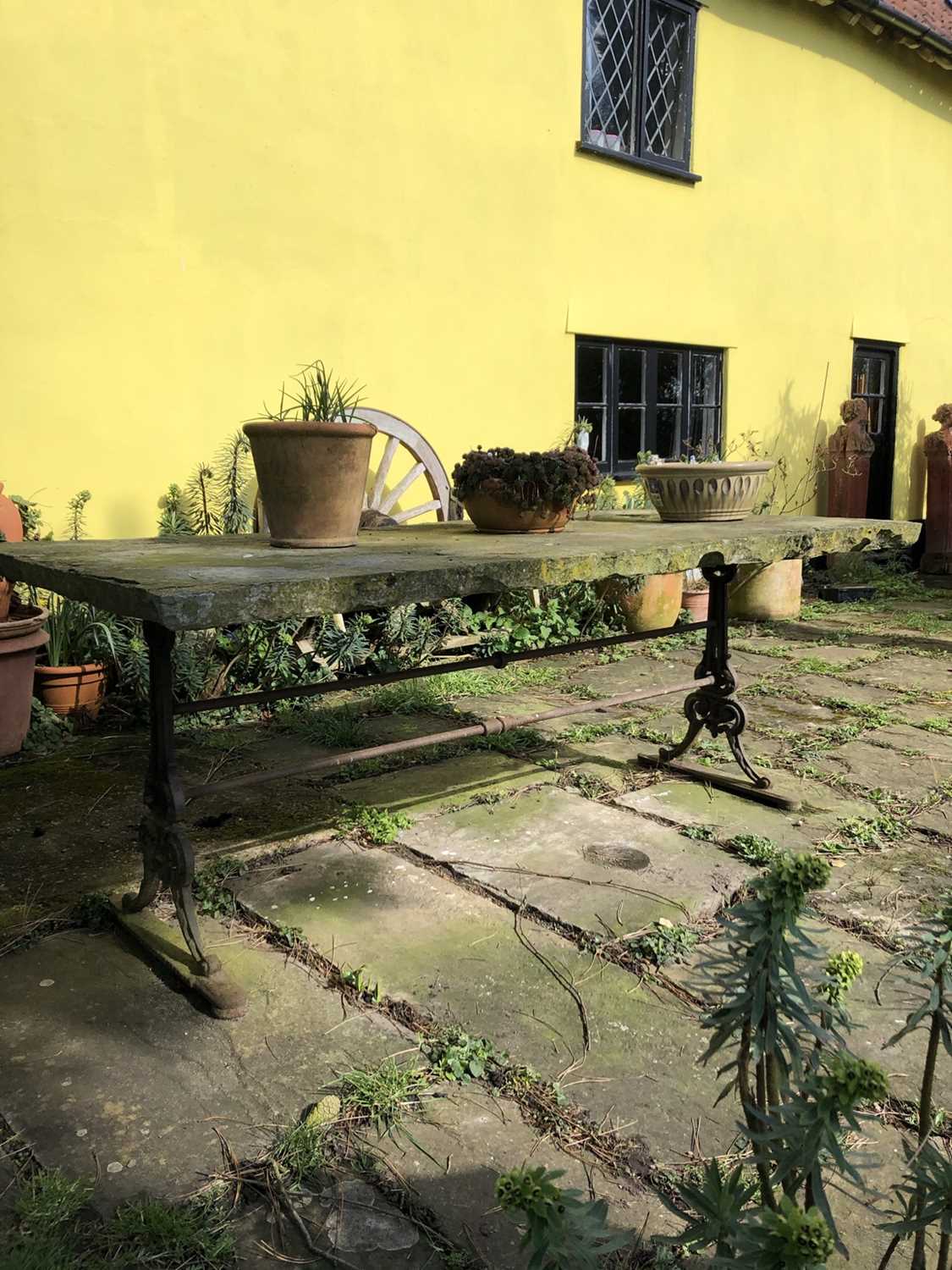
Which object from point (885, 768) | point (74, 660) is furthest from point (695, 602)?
point (74, 660)

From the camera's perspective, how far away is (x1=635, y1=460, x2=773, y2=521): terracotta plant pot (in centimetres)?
305

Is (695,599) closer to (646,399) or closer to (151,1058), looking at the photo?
(646,399)

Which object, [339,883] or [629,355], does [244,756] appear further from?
[629,355]

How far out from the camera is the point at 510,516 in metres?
2.86

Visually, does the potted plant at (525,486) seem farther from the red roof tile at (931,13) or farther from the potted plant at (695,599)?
the red roof tile at (931,13)

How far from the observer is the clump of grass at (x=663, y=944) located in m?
2.32

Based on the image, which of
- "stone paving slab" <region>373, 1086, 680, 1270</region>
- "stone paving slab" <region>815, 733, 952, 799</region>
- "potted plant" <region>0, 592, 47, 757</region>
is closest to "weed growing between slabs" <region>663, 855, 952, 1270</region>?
"stone paving slab" <region>373, 1086, 680, 1270</region>

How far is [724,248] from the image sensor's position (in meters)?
7.50

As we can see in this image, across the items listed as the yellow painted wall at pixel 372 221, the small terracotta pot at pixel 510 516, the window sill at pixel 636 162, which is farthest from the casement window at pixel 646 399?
the small terracotta pot at pixel 510 516

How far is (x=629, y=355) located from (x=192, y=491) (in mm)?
3635

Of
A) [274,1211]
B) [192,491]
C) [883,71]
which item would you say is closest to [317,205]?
[192,491]

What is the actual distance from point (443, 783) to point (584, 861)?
2.88 feet

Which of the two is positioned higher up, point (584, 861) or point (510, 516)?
point (510, 516)

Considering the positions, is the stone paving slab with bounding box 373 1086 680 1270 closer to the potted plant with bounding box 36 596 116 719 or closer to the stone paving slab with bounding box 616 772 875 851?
the stone paving slab with bounding box 616 772 875 851
